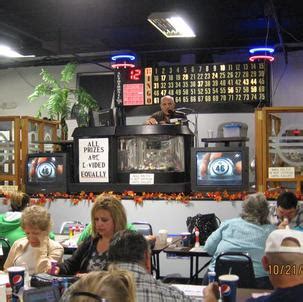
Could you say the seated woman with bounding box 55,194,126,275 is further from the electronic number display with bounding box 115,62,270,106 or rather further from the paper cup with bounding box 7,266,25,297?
the electronic number display with bounding box 115,62,270,106

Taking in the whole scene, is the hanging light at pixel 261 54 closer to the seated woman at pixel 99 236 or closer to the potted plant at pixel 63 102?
the potted plant at pixel 63 102

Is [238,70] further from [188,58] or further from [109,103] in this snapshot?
[109,103]

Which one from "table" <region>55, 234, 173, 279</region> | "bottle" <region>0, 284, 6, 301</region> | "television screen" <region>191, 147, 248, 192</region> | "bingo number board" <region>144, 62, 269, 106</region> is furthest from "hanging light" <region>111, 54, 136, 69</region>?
"bottle" <region>0, 284, 6, 301</region>

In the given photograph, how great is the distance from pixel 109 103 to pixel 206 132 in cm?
235

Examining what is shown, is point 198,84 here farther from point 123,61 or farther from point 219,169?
point 219,169

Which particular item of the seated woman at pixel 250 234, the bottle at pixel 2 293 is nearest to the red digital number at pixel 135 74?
the seated woman at pixel 250 234

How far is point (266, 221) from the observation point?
439 cm

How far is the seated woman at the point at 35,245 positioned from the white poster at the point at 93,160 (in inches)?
128

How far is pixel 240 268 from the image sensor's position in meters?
3.94

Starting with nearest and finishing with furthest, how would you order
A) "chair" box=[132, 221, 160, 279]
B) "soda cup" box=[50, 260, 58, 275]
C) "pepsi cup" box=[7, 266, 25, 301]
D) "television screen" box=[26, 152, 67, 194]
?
"pepsi cup" box=[7, 266, 25, 301] < "soda cup" box=[50, 260, 58, 275] < "chair" box=[132, 221, 160, 279] < "television screen" box=[26, 152, 67, 194]

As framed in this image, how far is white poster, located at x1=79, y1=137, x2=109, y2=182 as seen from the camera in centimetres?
719

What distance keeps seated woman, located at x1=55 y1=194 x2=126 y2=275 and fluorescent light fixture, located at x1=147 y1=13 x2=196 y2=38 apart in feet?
13.3
